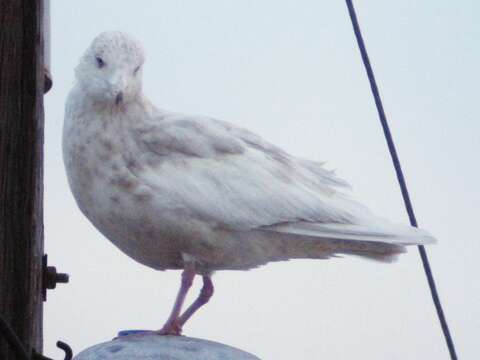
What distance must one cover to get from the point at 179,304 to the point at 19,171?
3.33ft

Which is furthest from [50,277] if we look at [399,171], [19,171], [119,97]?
[399,171]

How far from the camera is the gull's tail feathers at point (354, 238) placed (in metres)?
3.30

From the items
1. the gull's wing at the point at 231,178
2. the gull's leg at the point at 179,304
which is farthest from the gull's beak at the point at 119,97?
the gull's leg at the point at 179,304

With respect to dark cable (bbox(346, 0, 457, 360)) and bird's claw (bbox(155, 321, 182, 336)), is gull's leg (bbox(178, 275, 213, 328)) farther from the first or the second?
dark cable (bbox(346, 0, 457, 360))

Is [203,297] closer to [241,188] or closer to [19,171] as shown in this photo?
[241,188]

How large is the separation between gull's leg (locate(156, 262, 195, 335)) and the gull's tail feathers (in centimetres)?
29

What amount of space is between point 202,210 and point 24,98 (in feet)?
2.87

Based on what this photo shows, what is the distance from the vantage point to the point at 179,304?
337cm

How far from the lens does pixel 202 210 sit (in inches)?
129

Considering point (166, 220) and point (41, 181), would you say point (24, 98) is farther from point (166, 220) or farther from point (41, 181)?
point (166, 220)

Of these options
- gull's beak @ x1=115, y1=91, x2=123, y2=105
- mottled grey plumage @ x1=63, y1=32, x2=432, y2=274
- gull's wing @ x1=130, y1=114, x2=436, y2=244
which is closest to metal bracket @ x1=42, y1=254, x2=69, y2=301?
mottled grey plumage @ x1=63, y1=32, x2=432, y2=274

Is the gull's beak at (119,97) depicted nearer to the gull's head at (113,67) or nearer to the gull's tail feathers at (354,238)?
the gull's head at (113,67)

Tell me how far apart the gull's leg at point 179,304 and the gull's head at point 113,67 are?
2.06 ft

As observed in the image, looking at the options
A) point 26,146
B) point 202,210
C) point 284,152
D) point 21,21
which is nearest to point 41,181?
point 26,146
